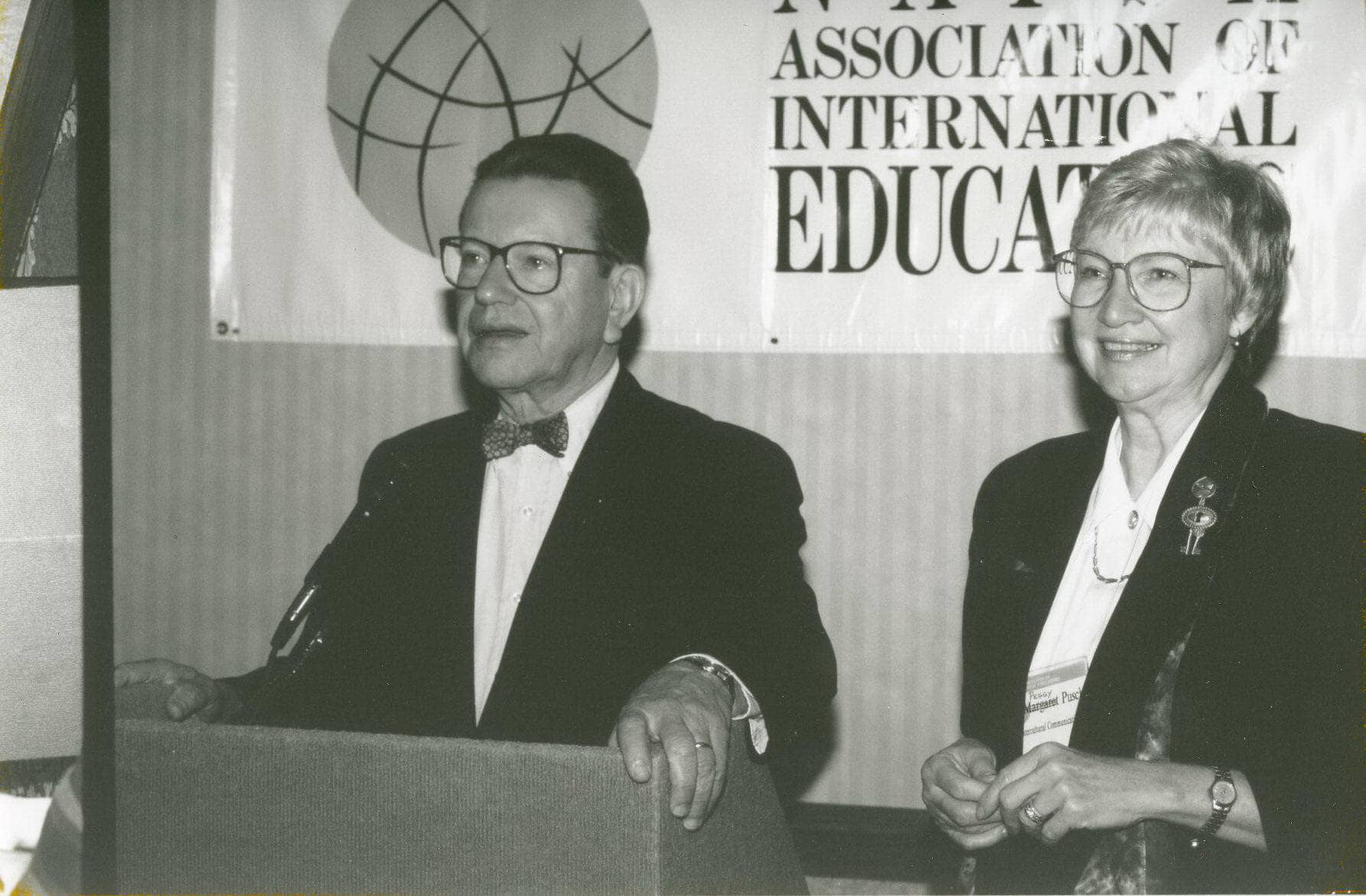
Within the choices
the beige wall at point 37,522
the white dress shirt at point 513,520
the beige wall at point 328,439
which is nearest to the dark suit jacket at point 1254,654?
the white dress shirt at point 513,520

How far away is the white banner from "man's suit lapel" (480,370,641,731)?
4.35ft

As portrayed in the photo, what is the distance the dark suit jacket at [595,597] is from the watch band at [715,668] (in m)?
0.06

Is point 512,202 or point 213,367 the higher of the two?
point 512,202

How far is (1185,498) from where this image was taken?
67.8 inches

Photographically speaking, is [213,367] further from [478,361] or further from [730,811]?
[730,811]

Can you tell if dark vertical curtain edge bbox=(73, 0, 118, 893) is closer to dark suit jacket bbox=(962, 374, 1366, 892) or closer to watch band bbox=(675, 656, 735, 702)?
watch band bbox=(675, 656, 735, 702)

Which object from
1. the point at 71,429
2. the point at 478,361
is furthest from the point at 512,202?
the point at 71,429

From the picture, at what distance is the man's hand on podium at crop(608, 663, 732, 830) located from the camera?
1.13 meters

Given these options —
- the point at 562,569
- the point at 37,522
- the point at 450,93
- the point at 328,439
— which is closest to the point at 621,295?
the point at 562,569

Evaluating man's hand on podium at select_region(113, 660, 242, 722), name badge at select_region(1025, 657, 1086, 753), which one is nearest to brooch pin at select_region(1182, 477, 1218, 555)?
name badge at select_region(1025, 657, 1086, 753)

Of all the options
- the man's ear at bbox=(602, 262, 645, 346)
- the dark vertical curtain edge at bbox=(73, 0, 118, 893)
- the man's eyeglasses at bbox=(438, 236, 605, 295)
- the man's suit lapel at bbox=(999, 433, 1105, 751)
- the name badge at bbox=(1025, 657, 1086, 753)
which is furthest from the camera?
the man's ear at bbox=(602, 262, 645, 346)

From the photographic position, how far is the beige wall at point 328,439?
3.23 meters

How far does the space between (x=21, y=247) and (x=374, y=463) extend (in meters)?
1.34

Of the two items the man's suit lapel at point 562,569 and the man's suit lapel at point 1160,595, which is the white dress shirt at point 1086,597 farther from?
the man's suit lapel at point 562,569
